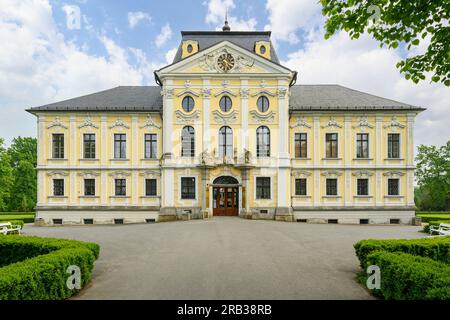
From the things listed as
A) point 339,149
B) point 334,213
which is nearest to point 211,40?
point 339,149

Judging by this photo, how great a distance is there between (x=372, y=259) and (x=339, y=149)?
20776 mm

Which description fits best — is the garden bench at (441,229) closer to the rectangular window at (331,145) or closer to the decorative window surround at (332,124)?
the rectangular window at (331,145)

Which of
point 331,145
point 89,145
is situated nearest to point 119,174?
point 89,145

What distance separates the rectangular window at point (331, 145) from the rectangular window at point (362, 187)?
3.10 meters

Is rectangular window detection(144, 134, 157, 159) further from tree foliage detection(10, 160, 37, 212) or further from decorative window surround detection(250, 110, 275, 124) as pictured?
tree foliage detection(10, 160, 37, 212)

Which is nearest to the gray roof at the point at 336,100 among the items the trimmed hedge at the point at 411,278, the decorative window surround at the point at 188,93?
the decorative window surround at the point at 188,93

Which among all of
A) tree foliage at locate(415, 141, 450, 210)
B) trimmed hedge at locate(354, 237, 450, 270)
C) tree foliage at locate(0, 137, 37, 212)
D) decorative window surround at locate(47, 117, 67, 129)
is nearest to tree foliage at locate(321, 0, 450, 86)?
trimmed hedge at locate(354, 237, 450, 270)

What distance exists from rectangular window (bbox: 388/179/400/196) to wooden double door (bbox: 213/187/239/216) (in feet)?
43.5

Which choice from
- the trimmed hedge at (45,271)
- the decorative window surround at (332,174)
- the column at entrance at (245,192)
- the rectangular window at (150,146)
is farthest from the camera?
the rectangular window at (150,146)

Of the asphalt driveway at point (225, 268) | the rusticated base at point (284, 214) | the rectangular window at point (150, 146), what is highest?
the rectangular window at point (150, 146)

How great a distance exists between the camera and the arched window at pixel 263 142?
2659cm

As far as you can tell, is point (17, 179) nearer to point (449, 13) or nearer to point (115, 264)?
point (115, 264)
